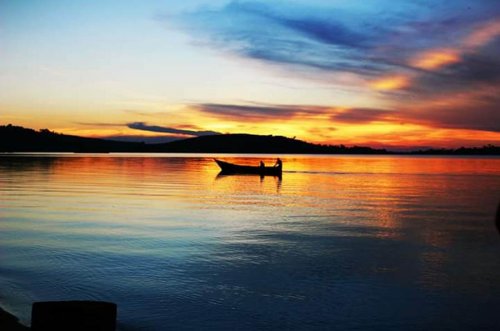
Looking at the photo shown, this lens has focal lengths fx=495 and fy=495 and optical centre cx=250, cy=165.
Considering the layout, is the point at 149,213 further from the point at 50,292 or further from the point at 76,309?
the point at 76,309

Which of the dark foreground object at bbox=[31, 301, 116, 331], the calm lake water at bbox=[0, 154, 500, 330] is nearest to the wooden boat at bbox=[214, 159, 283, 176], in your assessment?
the calm lake water at bbox=[0, 154, 500, 330]

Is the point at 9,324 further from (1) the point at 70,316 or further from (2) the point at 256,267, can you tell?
(2) the point at 256,267

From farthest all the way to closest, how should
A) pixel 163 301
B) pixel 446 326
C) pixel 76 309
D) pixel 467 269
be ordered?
1. pixel 467 269
2. pixel 163 301
3. pixel 446 326
4. pixel 76 309

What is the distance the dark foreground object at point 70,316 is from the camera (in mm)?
5359

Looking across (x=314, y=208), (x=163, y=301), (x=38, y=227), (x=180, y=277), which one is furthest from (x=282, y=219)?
(x=163, y=301)

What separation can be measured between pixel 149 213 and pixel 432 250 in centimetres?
1629

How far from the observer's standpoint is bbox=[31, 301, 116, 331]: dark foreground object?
536 centimetres

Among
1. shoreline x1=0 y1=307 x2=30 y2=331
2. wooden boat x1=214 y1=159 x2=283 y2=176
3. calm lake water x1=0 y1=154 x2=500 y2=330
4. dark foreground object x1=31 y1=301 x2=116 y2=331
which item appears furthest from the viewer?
wooden boat x1=214 y1=159 x2=283 y2=176

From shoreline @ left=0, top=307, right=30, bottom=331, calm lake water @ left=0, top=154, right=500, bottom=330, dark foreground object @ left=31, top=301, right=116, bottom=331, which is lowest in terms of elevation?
calm lake water @ left=0, top=154, right=500, bottom=330

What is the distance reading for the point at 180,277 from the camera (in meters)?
14.3

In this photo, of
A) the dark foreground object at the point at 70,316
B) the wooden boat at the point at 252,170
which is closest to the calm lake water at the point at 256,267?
the dark foreground object at the point at 70,316

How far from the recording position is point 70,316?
5.39 meters

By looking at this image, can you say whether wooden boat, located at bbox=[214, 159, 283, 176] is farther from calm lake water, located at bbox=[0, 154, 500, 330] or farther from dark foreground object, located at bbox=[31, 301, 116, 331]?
dark foreground object, located at bbox=[31, 301, 116, 331]

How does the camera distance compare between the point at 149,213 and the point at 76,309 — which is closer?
the point at 76,309
